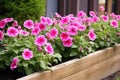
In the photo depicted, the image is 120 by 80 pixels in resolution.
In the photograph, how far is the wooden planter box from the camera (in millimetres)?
3887

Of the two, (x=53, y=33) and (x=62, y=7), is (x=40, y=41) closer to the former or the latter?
(x=53, y=33)

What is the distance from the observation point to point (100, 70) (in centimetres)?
481

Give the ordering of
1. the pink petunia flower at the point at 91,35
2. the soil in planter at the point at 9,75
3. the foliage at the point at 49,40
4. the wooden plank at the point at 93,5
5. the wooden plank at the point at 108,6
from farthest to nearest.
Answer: the wooden plank at the point at 108,6, the wooden plank at the point at 93,5, the pink petunia flower at the point at 91,35, the soil in planter at the point at 9,75, the foliage at the point at 49,40

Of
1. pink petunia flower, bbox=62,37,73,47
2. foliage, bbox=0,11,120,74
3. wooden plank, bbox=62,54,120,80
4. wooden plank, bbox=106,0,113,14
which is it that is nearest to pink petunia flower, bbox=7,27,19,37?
foliage, bbox=0,11,120,74

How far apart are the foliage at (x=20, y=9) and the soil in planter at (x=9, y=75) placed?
75cm

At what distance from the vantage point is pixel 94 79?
4715 mm

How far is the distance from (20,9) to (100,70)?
4.25 feet

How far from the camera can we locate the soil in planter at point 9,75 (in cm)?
404

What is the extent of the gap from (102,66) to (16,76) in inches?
50.9

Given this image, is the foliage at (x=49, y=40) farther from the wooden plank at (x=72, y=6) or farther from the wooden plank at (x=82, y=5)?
the wooden plank at (x=82, y=5)

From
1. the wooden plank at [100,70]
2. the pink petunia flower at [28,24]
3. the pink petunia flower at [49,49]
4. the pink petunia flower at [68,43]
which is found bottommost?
the wooden plank at [100,70]

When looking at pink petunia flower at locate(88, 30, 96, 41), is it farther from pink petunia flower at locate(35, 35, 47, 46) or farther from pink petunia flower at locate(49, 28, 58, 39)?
pink petunia flower at locate(35, 35, 47, 46)

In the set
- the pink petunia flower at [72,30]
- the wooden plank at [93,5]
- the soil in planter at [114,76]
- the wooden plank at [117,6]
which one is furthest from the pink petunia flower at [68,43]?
the wooden plank at [117,6]

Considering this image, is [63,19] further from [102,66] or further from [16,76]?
[16,76]
